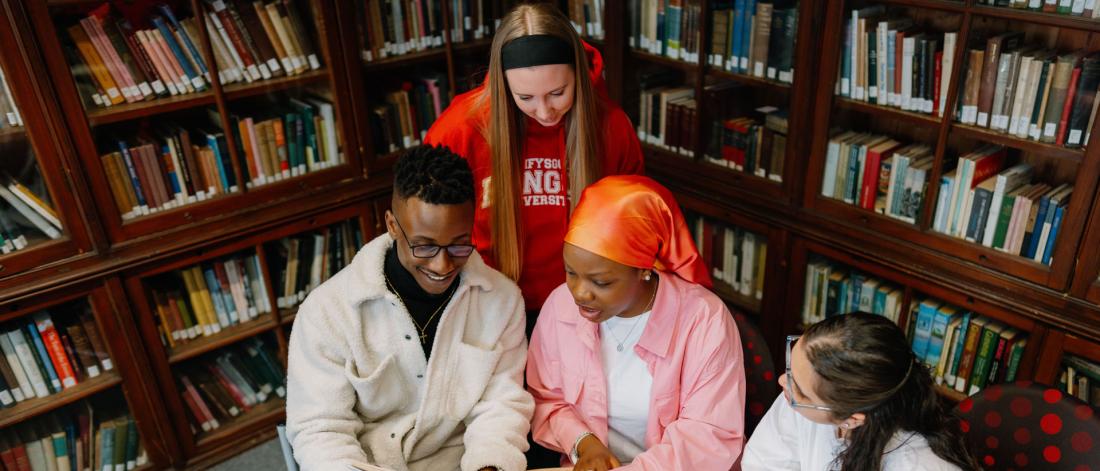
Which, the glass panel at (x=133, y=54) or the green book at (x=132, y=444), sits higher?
the glass panel at (x=133, y=54)

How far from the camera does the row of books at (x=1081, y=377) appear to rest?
80.9 inches

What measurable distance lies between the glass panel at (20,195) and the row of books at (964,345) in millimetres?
2669

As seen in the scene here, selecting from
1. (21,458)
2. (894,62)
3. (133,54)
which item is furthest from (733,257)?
(21,458)

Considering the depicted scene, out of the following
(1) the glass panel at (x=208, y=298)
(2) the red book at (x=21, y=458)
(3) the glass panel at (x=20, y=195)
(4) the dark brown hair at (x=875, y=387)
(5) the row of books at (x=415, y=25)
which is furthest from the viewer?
(5) the row of books at (x=415, y=25)

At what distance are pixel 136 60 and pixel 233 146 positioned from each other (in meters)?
0.38

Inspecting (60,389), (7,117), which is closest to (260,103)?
(7,117)

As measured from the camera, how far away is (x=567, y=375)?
1.78m

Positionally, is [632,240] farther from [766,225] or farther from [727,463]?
[766,225]

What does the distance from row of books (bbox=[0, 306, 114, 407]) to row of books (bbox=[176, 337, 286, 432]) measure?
0.32 meters

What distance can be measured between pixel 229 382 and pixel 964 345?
8.38ft

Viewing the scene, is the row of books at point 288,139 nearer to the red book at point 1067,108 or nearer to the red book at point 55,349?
the red book at point 55,349

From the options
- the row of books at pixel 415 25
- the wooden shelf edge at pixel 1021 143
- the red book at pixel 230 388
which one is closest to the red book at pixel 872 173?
the wooden shelf edge at pixel 1021 143

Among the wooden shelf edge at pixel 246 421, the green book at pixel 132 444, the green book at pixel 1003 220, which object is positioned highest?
the green book at pixel 1003 220

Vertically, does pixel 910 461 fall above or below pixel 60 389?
above
